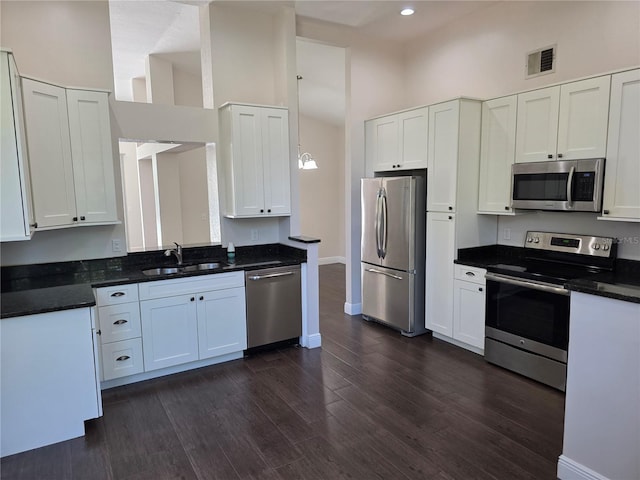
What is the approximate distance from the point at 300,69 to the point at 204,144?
102 inches

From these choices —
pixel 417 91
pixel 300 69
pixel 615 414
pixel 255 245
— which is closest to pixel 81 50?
pixel 255 245

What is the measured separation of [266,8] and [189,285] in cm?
281

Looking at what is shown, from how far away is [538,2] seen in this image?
366cm

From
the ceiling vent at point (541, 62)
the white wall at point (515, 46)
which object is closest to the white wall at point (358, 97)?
the white wall at point (515, 46)

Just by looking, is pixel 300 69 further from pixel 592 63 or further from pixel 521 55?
pixel 592 63

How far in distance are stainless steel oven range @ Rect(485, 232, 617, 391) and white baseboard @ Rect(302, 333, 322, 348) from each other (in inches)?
62.4

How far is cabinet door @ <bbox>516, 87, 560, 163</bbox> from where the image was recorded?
3314 millimetres

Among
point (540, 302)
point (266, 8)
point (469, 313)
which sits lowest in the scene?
point (469, 313)

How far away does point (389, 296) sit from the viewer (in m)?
4.50

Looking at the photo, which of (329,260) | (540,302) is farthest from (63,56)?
(329,260)

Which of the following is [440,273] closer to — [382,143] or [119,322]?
[382,143]

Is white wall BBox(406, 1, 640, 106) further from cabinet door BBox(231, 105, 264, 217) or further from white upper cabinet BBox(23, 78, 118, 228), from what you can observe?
white upper cabinet BBox(23, 78, 118, 228)

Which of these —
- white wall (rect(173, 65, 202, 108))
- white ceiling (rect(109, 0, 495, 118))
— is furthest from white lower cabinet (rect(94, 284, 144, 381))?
white wall (rect(173, 65, 202, 108))

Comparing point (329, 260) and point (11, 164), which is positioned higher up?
point (11, 164)
